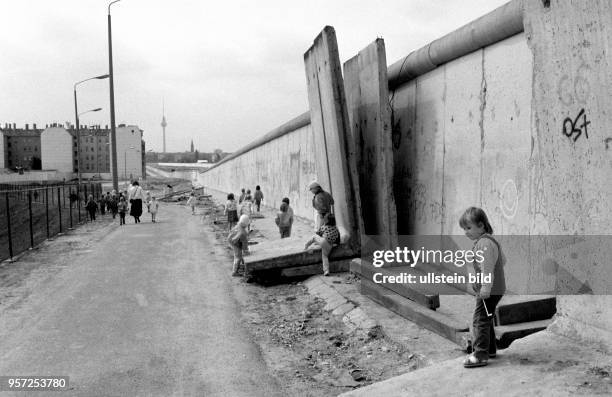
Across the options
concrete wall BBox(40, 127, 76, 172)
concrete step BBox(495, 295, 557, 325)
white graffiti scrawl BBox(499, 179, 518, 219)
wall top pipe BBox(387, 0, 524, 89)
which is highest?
concrete wall BBox(40, 127, 76, 172)

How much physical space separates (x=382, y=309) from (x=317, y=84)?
507 centimetres

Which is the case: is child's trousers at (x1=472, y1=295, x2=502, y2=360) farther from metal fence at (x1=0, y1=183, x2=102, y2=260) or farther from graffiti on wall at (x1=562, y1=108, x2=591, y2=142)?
metal fence at (x1=0, y1=183, x2=102, y2=260)

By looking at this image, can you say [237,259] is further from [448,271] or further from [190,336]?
[448,271]

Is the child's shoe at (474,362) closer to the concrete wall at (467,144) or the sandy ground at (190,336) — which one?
the sandy ground at (190,336)

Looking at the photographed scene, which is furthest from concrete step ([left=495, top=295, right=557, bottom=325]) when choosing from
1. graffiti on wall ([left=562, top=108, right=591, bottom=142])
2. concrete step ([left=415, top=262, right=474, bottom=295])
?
concrete step ([left=415, top=262, right=474, bottom=295])

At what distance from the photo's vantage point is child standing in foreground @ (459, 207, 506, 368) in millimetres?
4348

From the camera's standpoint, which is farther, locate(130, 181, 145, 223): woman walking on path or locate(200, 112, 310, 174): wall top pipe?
locate(130, 181, 145, 223): woman walking on path

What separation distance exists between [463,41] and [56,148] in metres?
121

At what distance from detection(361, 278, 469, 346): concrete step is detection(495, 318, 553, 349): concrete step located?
0.40 meters

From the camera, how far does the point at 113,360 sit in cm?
592

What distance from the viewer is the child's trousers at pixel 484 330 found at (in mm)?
4340

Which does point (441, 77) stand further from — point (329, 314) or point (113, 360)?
point (113, 360)

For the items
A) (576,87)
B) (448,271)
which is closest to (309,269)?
(448,271)

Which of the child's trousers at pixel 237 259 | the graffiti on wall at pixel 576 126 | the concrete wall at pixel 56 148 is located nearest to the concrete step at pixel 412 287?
the graffiti on wall at pixel 576 126
